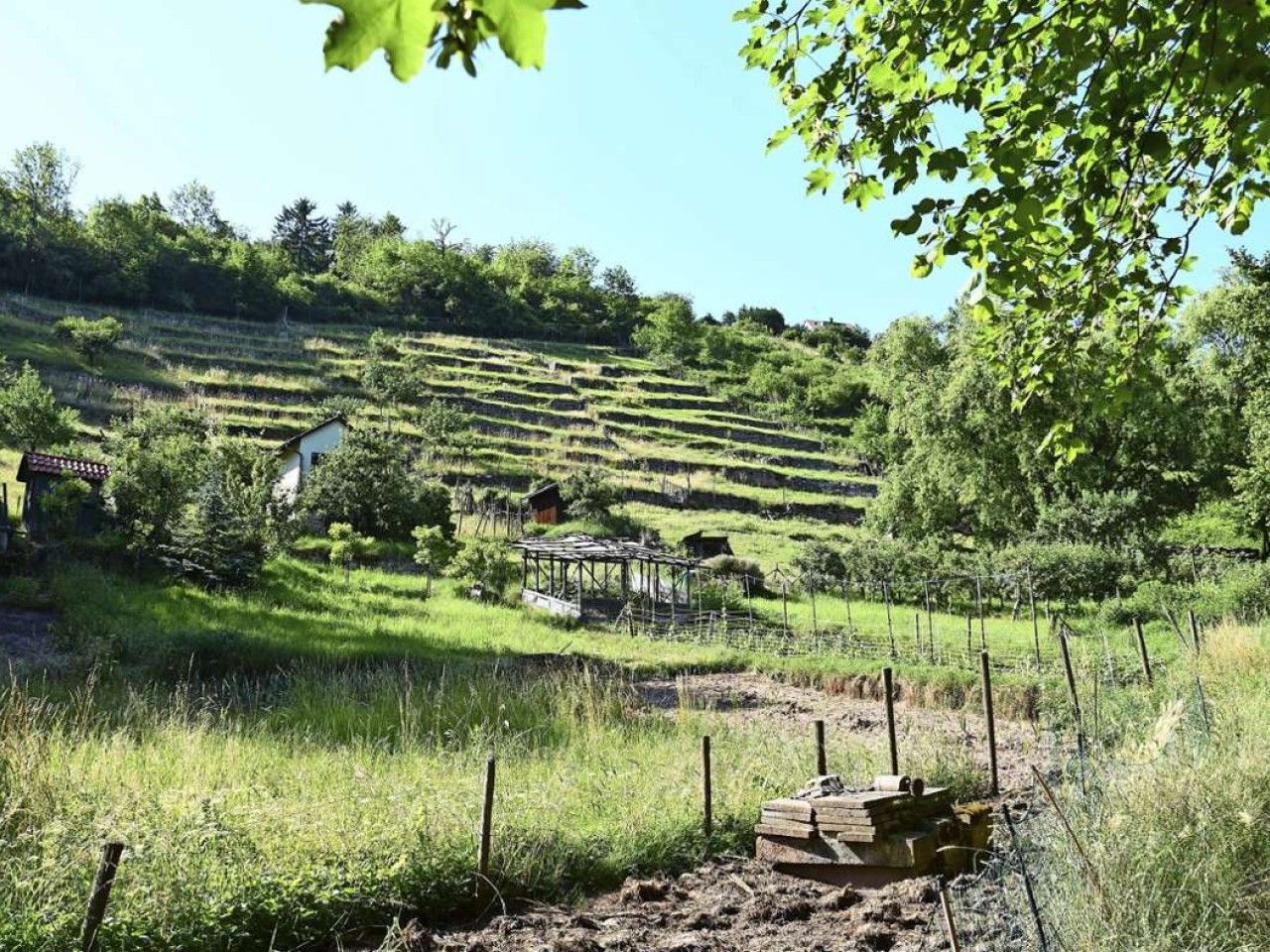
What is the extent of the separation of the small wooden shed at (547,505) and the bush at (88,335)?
27.7 m

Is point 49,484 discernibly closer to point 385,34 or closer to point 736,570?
point 736,570

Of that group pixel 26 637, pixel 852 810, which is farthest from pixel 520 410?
pixel 852 810

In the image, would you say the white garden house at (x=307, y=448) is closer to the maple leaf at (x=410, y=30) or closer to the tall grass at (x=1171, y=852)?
the tall grass at (x=1171, y=852)

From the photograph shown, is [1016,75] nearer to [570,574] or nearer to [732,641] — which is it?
[732,641]

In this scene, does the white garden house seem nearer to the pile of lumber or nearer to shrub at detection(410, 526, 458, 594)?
shrub at detection(410, 526, 458, 594)

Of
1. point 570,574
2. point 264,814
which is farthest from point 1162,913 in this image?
point 570,574

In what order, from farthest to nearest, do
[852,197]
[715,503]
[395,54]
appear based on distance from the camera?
[715,503]
[852,197]
[395,54]

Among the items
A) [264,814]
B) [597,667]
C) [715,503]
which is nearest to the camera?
[264,814]

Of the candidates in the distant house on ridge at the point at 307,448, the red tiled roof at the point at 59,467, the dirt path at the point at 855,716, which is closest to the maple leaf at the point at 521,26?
the dirt path at the point at 855,716

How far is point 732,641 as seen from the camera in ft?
80.1

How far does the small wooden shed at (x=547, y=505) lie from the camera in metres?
44.2

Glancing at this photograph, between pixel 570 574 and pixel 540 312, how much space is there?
57.5 meters

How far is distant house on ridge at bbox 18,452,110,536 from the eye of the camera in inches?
1028

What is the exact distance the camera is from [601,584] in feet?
116
